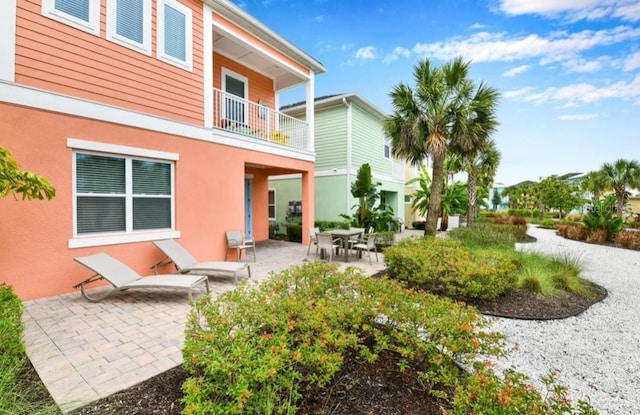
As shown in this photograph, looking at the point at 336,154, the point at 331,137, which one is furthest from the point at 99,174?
the point at 331,137

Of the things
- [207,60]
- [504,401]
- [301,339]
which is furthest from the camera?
[207,60]

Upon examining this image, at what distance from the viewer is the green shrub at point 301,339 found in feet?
7.14

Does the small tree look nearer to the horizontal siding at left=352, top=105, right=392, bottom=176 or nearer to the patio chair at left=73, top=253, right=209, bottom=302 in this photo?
the patio chair at left=73, top=253, right=209, bottom=302

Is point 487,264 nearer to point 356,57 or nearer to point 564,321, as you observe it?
point 564,321

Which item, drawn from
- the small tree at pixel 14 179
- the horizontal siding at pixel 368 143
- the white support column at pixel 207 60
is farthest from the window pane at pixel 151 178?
the horizontal siding at pixel 368 143

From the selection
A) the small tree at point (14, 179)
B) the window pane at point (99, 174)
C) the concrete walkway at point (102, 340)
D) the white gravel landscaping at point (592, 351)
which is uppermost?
the window pane at point (99, 174)

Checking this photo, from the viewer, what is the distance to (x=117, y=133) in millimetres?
6395

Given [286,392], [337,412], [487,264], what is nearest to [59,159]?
[286,392]

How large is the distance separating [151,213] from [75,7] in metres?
4.66

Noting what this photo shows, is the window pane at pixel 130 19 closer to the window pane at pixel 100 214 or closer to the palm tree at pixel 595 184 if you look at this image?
the window pane at pixel 100 214

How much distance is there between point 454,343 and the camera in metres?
2.74

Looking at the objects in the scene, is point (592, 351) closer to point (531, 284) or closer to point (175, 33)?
point (531, 284)

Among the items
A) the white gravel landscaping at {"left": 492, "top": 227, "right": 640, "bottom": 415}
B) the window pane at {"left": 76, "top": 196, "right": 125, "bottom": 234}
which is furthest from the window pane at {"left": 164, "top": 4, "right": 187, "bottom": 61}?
the white gravel landscaping at {"left": 492, "top": 227, "right": 640, "bottom": 415}

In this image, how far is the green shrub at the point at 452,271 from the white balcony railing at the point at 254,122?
639cm
